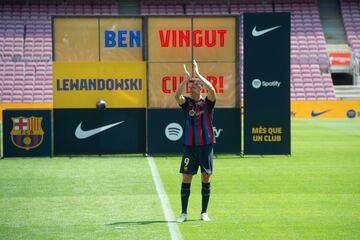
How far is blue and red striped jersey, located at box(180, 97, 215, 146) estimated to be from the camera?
410 inches

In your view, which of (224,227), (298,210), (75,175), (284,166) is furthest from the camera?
(284,166)

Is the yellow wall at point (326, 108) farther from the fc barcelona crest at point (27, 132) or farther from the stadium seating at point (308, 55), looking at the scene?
the fc barcelona crest at point (27, 132)

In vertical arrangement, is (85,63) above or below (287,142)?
above

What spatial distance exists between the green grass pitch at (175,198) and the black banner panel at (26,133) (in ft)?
1.38

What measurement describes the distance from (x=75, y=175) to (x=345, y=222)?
6.86m

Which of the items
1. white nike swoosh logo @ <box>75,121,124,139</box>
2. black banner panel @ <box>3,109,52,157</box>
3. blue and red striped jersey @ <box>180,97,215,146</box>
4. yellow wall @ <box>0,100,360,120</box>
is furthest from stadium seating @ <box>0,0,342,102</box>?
blue and red striped jersey @ <box>180,97,215,146</box>

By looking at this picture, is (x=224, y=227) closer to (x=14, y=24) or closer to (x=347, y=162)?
(x=347, y=162)

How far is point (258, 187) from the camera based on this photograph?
13.8m

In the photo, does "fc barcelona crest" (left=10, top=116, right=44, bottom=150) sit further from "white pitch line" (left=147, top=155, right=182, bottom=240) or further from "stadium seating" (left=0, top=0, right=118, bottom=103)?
"stadium seating" (left=0, top=0, right=118, bottom=103)

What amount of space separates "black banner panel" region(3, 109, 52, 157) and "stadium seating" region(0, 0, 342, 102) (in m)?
20.0

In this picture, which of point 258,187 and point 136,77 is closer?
point 258,187

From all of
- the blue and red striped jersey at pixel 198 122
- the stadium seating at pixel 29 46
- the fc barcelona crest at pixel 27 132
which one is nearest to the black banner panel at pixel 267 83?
the fc barcelona crest at pixel 27 132

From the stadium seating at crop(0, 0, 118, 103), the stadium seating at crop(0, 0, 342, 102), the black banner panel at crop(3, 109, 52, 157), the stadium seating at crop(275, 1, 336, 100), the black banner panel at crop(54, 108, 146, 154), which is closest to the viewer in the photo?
the black banner panel at crop(3, 109, 52, 157)

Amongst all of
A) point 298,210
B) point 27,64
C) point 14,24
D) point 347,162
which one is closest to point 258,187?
point 298,210
